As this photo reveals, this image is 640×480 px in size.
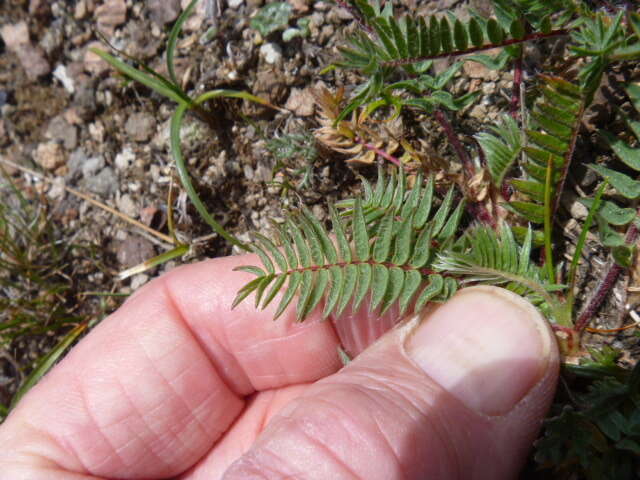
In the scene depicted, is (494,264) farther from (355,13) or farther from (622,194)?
(355,13)

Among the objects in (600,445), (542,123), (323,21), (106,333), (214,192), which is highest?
(323,21)

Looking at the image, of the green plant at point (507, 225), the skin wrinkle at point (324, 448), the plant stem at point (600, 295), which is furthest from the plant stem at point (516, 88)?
the skin wrinkle at point (324, 448)

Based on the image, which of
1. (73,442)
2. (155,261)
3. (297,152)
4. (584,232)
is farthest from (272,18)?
(73,442)

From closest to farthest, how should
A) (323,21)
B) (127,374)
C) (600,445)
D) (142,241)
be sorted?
(600,445)
(127,374)
(323,21)
(142,241)

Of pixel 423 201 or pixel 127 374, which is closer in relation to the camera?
pixel 423 201

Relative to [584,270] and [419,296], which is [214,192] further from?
[584,270]

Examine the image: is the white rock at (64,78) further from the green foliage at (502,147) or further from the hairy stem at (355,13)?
the green foliage at (502,147)

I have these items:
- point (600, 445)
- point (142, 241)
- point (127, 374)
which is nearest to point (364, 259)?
point (600, 445)
